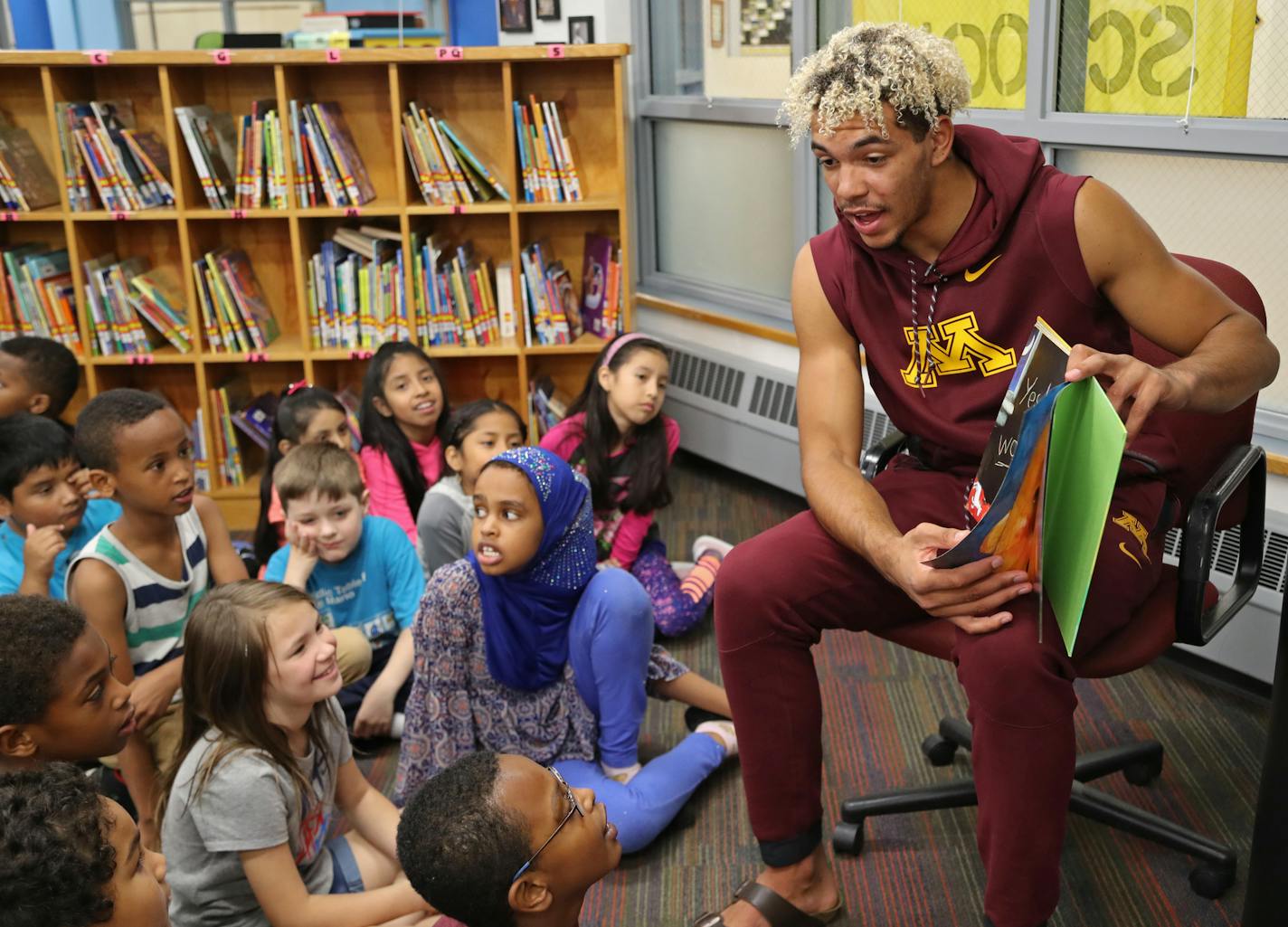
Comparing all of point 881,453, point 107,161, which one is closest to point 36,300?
point 107,161

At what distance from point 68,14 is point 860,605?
6695 millimetres

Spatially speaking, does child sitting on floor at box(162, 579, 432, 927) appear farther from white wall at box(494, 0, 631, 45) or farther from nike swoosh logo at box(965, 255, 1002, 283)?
white wall at box(494, 0, 631, 45)

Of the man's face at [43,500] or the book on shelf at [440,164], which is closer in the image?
the man's face at [43,500]

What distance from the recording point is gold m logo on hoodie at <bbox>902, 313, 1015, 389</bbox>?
69.6 inches

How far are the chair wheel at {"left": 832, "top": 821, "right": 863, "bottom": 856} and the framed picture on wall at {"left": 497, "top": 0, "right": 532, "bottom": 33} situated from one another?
10.7 feet

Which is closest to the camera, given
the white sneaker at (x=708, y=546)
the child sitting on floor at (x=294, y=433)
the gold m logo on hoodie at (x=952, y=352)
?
the gold m logo on hoodie at (x=952, y=352)

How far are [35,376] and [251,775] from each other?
6.46 ft

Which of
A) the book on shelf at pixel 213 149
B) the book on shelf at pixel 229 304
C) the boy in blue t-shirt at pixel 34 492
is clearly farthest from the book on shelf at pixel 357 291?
the boy in blue t-shirt at pixel 34 492

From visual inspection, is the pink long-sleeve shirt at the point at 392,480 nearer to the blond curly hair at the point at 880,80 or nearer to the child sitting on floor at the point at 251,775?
the child sitting on floor at the point at 251,775

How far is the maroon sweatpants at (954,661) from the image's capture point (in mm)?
1530

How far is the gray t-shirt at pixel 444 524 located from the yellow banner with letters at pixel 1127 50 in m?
1.67

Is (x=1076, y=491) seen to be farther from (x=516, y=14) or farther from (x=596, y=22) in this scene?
(x=516, y=14)

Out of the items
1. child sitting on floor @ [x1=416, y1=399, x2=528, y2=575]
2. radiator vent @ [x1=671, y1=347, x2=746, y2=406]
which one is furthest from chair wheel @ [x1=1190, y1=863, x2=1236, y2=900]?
radiator vent @ [x1=671, y1=347, x2=746, y2=406]

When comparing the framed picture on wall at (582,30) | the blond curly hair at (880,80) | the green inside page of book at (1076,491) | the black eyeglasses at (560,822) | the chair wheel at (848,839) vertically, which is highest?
the framed picture on wall at (582,30)
